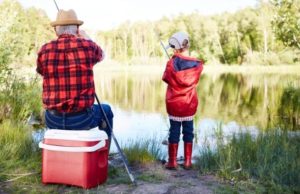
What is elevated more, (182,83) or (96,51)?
(96,51)

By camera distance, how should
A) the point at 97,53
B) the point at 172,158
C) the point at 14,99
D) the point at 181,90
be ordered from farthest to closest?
the point at 14,99
the point at 172,158
the point at 181,90
the point at 97,53

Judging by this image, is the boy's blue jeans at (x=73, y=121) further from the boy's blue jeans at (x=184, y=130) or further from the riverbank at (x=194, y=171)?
the boy's blue jeans at (x=184, y=130)

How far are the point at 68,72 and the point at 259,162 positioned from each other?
2.09 metres

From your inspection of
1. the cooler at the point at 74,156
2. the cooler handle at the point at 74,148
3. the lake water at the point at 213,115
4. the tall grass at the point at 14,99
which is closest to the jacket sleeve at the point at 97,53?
the cooler at the point at 74,156

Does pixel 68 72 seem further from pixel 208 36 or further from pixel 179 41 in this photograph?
pixel 208 36

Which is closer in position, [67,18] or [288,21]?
[67,18]

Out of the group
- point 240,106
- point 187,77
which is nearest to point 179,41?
point 187,77

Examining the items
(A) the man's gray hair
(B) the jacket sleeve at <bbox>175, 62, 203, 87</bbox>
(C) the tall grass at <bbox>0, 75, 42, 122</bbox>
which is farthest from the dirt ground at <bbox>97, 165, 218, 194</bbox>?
(C) the tall grass at <bbox>0, 75, 42, 122</bbox>

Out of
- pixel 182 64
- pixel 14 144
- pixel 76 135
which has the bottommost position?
pixel 14 144

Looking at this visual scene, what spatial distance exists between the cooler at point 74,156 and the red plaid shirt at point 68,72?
249 millimetres

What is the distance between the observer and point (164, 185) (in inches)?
156

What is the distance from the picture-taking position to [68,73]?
3.81m

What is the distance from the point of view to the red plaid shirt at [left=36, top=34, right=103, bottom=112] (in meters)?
3.81

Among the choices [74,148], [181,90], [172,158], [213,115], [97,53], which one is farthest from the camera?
[213,115]
